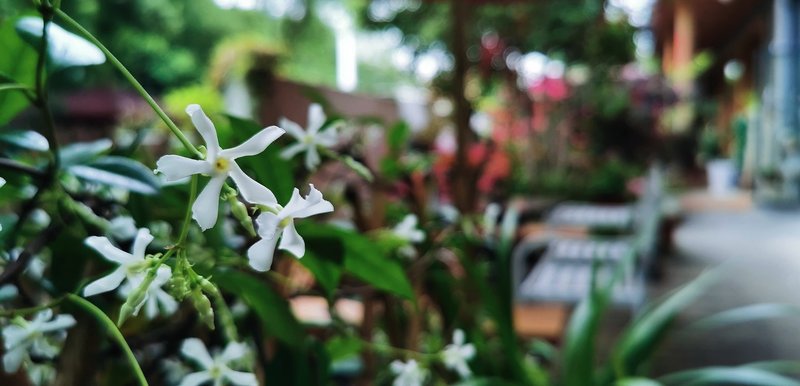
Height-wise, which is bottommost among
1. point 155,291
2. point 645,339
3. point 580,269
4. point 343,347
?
point 580,269

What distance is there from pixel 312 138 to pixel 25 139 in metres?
0.16

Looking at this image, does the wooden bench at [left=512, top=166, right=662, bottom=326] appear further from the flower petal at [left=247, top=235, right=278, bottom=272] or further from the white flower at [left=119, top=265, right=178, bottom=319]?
the flower petal at [left=247, top=235, right=278, bottom=272]

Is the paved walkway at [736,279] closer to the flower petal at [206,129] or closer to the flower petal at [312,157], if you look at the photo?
the flower petal at [312,157]

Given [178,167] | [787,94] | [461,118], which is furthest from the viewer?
[787,94]

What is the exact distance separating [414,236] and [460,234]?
155mm

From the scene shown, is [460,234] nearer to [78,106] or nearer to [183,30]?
[78,106]

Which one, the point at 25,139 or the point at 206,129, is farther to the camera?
the point at 25,139

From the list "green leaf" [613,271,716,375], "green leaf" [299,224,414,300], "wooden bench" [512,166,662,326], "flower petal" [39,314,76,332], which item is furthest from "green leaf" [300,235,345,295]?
"wooden bench" [512,166,662,326]

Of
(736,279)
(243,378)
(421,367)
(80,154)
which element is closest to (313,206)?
(243,378)

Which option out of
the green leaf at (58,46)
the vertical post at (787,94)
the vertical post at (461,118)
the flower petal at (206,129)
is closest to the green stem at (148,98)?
the flower petal at (206,129)

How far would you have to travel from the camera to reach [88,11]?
27.3ft

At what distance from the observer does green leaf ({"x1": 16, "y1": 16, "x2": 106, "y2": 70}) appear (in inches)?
15.1

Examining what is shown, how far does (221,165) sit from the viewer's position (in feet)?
0.79

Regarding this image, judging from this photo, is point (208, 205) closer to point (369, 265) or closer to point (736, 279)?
point (369, 265)
